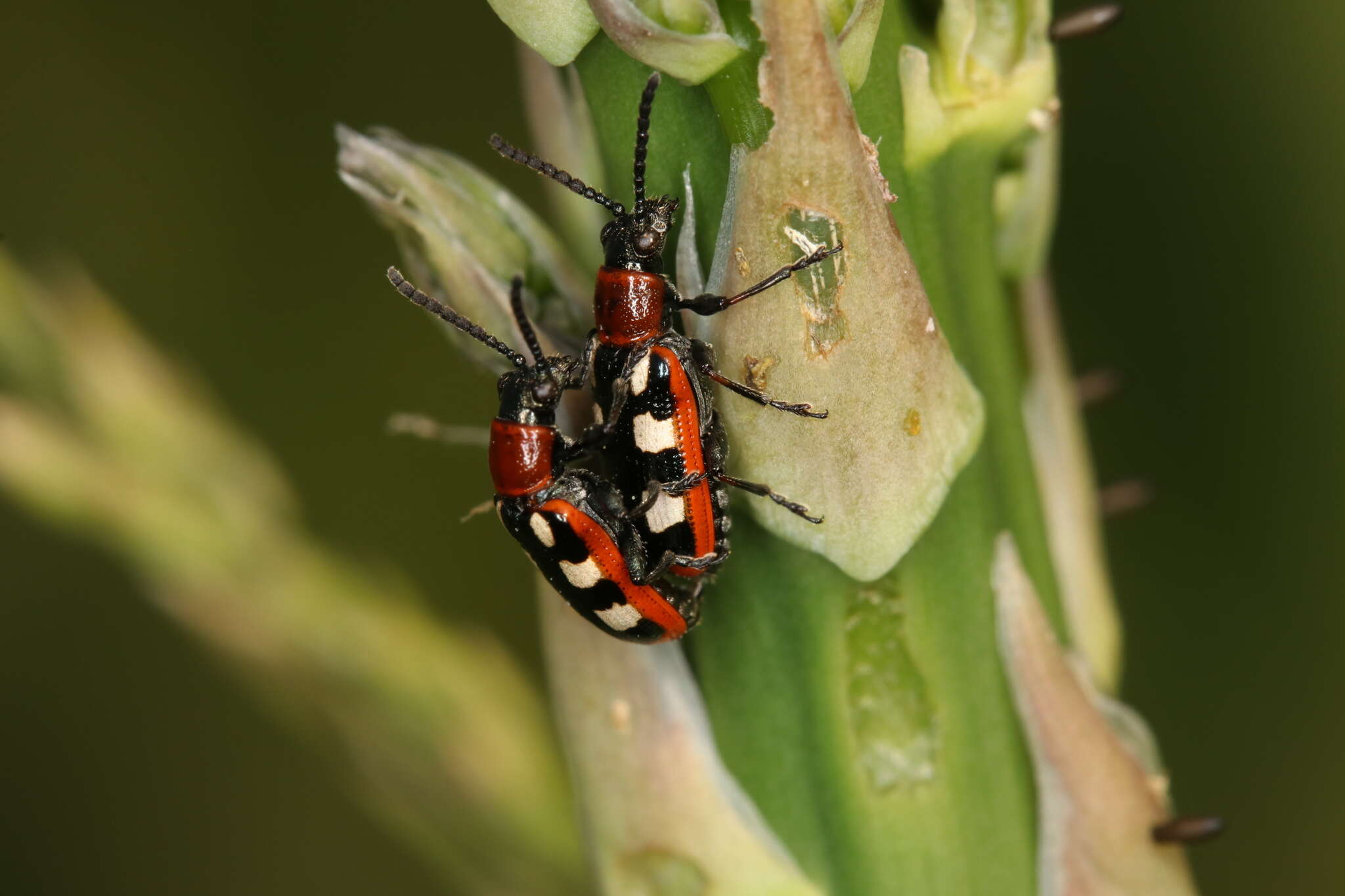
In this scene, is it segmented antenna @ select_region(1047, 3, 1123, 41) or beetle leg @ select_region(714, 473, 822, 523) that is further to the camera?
segmented antenna @ select_region(1047, 3, 1123, 41)

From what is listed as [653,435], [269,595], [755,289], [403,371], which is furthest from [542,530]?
[403,371]

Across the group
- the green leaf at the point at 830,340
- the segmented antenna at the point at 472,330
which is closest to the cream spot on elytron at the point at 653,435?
the segmented antenna at the point at 472,330

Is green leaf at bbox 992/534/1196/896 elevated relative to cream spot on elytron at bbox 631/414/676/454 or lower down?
lower down

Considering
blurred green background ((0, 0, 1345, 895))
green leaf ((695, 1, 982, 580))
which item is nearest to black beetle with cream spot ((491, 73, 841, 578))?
green leaf ((695, 1, 982, 580))

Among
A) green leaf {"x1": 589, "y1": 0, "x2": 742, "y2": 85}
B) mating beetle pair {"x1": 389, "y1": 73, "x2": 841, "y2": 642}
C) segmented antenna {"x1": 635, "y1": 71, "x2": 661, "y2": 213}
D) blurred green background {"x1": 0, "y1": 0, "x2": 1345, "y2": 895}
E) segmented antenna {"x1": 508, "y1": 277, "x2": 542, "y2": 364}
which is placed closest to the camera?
green leaf {"x1": 589, "y1": 0, "x2": 742, "y2": 85}

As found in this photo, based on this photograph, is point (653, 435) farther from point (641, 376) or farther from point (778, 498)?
point (778, 498)

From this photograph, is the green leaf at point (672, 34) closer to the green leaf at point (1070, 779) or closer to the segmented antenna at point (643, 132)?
the segmented antenna at point (643, 132)

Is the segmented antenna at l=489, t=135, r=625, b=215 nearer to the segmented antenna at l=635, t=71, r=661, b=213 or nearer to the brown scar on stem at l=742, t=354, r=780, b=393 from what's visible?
the segmented antenna at l=635, t=71, r=661, b=213

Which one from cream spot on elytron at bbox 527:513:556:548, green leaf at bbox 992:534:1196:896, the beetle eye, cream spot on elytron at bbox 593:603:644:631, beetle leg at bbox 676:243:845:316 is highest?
the beetle eye
